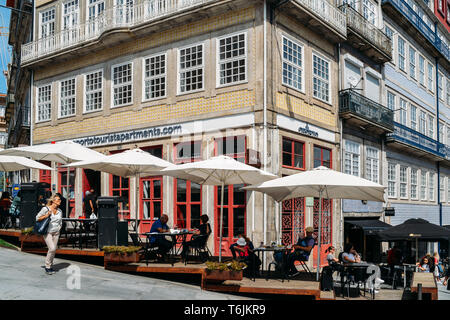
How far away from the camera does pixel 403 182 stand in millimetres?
25578

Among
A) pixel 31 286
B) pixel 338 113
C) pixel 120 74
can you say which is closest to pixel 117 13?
pixel 120 74

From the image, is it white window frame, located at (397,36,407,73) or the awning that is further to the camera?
white window frame, located at (397,36,407,73)

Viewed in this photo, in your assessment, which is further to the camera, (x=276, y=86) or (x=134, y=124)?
(x=134, y=124)

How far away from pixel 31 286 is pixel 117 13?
12.1m

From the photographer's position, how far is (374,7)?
22625 mm

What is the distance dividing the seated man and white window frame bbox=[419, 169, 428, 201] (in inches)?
751

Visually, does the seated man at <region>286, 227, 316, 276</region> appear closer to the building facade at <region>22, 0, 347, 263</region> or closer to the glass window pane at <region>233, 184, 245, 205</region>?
the building facade at <region>22, 0, 347, 263</region>

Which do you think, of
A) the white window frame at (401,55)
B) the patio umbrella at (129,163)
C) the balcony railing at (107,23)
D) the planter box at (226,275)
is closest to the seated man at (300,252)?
the planter box at (226,275)

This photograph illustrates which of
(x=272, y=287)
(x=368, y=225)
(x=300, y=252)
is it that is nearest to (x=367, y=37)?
(x=368, y=225)

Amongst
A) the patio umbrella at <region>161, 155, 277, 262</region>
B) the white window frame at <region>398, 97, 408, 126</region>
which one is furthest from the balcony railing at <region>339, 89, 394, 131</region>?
the patio umbrella at <region>161, 155, 277, 262</region>

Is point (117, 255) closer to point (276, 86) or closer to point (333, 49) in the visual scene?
point (276, 86)

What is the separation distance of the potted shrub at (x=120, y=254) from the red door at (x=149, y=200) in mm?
5866

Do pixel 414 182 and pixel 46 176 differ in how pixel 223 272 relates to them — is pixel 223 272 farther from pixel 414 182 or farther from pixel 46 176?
pixel 414 182

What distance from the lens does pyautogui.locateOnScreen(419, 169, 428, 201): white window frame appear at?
2819 centimetres
